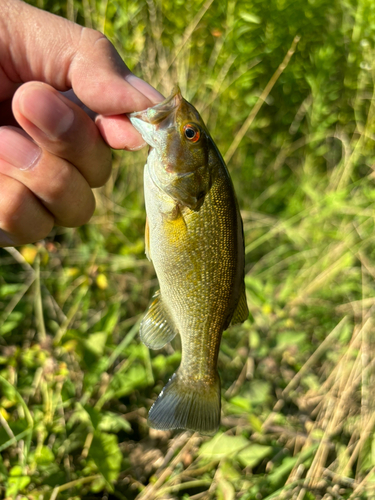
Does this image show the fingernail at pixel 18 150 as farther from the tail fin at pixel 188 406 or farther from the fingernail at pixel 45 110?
the tail fin at pixel 188 406

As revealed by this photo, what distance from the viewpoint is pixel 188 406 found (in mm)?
1276

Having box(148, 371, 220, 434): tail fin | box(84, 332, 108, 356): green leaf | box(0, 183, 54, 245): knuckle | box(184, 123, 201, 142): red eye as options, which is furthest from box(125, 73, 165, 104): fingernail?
box(84, 332, 108, 356): green leaf

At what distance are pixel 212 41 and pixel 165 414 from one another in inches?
98.9

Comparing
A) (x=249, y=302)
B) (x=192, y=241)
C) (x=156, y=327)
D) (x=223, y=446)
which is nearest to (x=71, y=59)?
(x=192, y=241)

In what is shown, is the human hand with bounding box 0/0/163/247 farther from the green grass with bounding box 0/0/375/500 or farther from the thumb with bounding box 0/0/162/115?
the green grass with bounding box 0/0/375/500

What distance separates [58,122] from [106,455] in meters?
1.43

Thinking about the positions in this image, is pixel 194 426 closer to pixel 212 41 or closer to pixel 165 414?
pixel 165 414

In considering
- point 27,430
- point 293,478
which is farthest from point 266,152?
point 27,430

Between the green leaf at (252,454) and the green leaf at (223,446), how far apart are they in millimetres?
42

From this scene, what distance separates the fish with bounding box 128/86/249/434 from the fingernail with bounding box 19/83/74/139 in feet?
0.85

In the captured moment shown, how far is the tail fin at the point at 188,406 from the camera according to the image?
1.24 meters

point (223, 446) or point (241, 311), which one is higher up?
point (241, 311)

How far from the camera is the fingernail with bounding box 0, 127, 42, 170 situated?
1.35 metres

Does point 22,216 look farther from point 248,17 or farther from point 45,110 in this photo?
point 248,17
